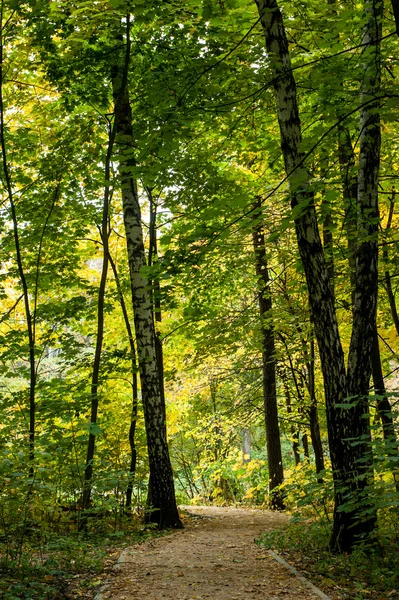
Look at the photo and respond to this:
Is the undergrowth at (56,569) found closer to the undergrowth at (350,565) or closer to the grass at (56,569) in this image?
the grass at (56,569)

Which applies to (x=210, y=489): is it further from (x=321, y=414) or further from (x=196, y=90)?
(x=196, y=90)

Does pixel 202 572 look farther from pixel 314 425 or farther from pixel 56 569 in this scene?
pixel 314 425

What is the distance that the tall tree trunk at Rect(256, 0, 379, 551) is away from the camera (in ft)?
19.1

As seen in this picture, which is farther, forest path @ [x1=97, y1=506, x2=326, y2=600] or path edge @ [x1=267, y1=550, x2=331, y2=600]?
forest path @ [x1=97, y1=506, x2=326, y2=600]

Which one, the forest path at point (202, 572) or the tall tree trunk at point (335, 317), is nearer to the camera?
the forest path at point (202, 572)

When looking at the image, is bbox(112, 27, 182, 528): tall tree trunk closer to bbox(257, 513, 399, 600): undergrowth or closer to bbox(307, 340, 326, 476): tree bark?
bbox(257, 513, 399, 600): undergrowth

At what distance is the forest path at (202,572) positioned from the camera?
4605 millimetres

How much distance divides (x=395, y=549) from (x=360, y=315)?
2627 mm

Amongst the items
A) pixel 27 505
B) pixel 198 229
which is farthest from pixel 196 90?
pixel 27 505

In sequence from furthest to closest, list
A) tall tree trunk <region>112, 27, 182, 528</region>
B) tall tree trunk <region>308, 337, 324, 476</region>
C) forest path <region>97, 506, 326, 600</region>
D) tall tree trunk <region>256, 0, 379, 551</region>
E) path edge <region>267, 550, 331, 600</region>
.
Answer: tall tree trunk <region>308, 337, 324, 476</region> → tall tree trunk <region>112, 27, 182, 528</region> → tall tree trunk <region>256, 0, 379, 551</region> → forest path <region>97, 506, 326, 600</region> → path edge <region>267, 550, 331, 600</region>

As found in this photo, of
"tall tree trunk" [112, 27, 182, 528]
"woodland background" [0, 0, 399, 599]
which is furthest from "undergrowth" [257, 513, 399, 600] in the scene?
"tall tree trunk" [112, 27, 182, 528]

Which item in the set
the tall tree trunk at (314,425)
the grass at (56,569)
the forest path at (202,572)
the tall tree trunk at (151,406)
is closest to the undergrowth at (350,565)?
the forest path at (202,572)

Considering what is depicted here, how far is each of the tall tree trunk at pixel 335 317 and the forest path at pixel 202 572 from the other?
115 cm

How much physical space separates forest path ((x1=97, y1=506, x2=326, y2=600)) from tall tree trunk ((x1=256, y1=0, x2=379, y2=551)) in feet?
3.77
